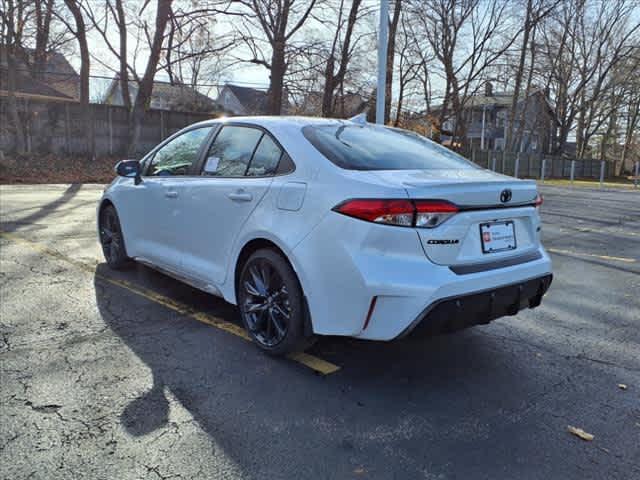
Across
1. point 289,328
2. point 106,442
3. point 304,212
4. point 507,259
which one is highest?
point 304,212

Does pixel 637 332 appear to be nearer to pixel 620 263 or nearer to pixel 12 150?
pixel 620 263

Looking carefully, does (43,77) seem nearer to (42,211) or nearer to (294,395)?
(42,211)

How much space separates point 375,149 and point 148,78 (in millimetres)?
18918

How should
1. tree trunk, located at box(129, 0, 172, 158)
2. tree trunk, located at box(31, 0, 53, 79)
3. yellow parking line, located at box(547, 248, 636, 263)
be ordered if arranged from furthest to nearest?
tree trunk, located at box(31, 0, 53, 79) → tree trunk, located at box(129, 0, 172, 158) → yellow parking line, located at box(547, 248, 636, 263)

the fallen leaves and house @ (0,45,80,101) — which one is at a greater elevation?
house @ (0,45,80,101)

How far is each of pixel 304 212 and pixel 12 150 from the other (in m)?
19.3

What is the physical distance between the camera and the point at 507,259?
3.08 metres

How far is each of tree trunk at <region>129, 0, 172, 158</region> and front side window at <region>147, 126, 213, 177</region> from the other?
16992 millimetres

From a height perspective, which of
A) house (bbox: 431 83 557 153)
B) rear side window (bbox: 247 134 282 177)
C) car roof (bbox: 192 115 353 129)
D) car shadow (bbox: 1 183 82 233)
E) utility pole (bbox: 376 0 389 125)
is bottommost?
car shadow (bbox: 1 183 82 233)

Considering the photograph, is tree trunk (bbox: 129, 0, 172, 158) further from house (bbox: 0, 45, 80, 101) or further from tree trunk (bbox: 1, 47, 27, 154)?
house (bbox: 0, 45, 80, 101)

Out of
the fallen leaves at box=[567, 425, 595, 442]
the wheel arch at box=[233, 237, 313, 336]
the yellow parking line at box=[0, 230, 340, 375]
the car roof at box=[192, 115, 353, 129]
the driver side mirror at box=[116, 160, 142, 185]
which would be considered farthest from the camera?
the driver side mirror at box=[116, 160, 142, 185]

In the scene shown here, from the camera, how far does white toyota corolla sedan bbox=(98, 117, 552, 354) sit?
2.72 metres

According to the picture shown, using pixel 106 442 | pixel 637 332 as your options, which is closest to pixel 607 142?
pixel 637 332

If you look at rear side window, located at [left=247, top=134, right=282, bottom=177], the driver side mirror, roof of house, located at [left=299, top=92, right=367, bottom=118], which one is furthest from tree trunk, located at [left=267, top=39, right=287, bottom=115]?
rear side window, located at [left=247, top=134, right=282, bottom=177]
